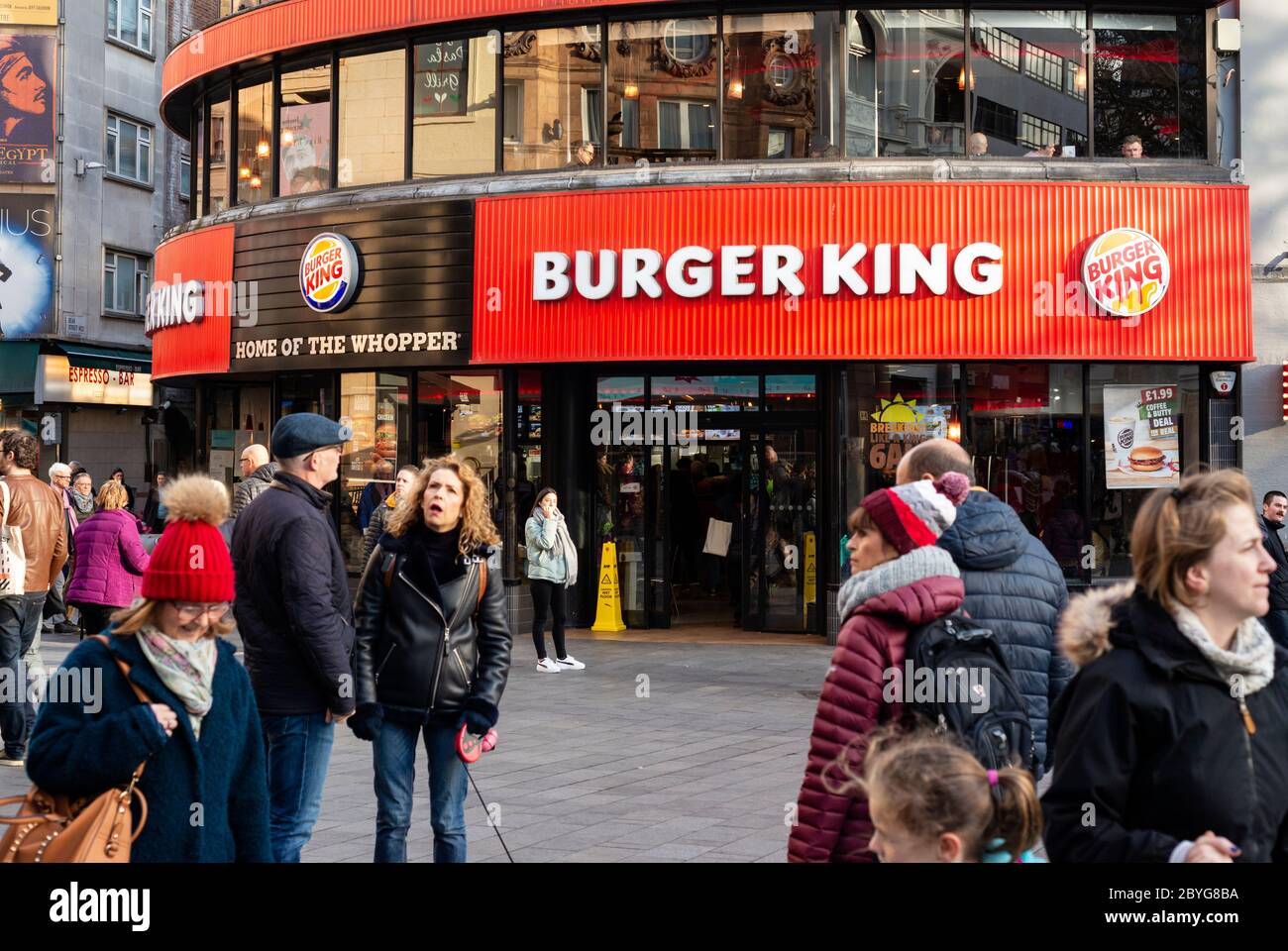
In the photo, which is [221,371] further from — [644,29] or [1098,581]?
[1098,581]

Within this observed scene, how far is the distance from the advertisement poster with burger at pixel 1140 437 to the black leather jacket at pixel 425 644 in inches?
471

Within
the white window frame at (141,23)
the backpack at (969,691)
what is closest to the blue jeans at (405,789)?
the backpack at (969,691)

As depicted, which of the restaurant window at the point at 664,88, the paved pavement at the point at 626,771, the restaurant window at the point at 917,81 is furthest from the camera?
the restaurant window at the point at 664,88

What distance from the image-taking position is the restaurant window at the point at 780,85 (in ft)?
56.0

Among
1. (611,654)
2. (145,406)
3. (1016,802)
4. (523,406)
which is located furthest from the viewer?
(145,406)

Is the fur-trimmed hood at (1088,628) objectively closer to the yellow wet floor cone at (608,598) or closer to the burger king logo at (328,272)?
the yellow wet floor cone at (608,598)

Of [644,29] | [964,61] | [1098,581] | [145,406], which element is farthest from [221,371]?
[145,406]

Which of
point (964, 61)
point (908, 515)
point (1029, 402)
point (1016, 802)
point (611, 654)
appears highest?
point (964, 61)

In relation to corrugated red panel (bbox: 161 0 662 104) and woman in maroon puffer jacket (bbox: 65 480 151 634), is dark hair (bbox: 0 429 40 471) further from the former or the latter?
corrugated red panel (bbox: 161 0 662 104)

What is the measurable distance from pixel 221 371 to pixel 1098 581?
11.8 m

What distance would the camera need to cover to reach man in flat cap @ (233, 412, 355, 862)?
5801mm

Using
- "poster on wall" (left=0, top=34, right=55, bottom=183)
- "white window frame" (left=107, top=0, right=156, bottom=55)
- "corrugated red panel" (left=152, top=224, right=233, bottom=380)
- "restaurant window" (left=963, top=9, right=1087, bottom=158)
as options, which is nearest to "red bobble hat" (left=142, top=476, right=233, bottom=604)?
"restaurant window" (left=963, top=9, right=1087, bottom=158)

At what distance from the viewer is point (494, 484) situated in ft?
59.8

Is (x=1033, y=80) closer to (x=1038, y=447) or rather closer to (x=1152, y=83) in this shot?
(x=1152, y=83)
